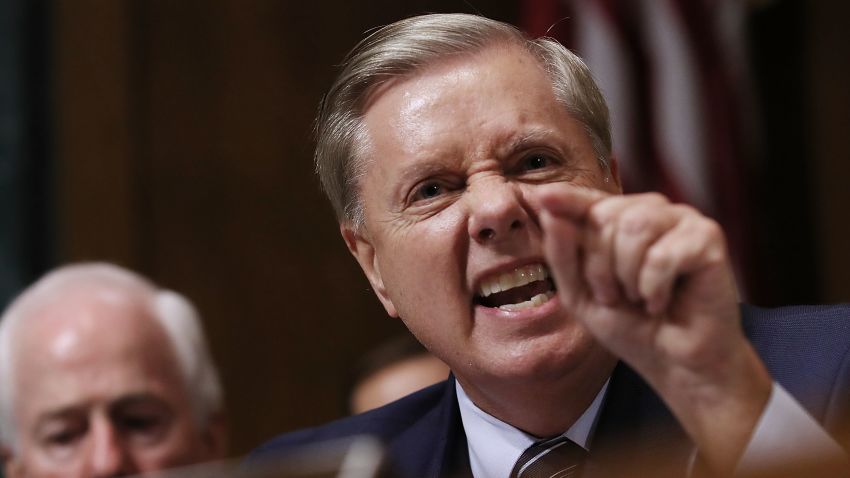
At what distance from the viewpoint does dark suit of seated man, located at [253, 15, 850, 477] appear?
128cm

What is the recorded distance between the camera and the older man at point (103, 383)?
7.42 feet

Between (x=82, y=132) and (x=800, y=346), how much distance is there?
97.5 inches

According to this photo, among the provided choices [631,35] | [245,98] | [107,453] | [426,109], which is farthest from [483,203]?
[245,98]

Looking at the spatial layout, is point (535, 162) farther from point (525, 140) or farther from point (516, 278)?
point (516, 278)

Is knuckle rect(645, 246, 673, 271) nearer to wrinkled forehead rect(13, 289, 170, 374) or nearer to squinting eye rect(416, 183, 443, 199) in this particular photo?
squinting eye rect(416, 183, 443, 199)

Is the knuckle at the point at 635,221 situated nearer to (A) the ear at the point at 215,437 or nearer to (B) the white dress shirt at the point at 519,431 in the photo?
(B) the white dress shirt at the point at 519,431

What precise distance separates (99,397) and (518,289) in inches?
38.3

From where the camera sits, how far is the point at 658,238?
121 centimetres

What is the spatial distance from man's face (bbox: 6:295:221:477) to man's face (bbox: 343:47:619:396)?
70cm

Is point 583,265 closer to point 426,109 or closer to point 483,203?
point 483,203

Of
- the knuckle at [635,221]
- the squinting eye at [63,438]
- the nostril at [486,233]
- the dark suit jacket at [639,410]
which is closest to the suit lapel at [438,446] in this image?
the dark suit jacket at [639,410]

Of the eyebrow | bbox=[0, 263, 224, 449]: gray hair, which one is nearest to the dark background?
bbox=[0, 263, 224, 449]: gray hair

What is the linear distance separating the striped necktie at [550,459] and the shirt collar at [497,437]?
2cm

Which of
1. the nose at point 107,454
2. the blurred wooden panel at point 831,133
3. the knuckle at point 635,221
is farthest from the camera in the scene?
the blurred wooden panel at point 831,133
